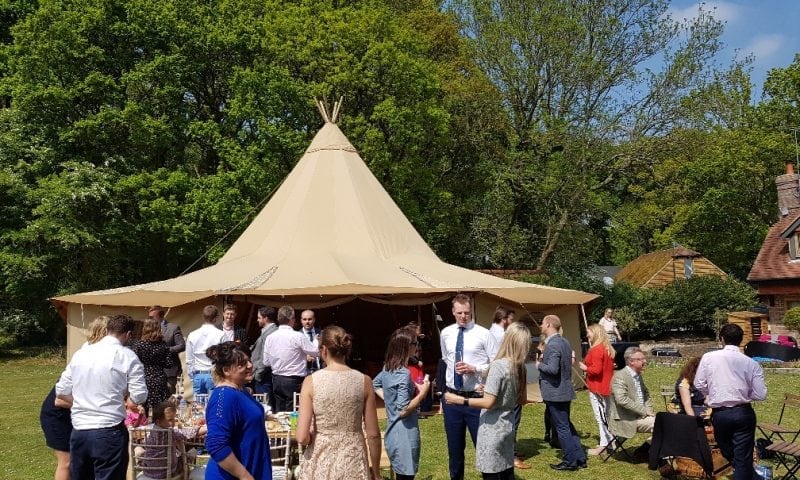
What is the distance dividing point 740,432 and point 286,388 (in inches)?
173

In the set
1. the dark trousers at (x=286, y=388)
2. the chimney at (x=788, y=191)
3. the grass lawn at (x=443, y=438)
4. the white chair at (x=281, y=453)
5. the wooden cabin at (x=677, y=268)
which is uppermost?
the chimney at (x=788, y=191)

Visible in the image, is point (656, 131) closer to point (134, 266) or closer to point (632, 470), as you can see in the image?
point (134, 266)

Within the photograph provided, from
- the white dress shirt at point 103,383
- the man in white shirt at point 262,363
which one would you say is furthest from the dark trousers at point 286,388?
the white dress shirt at point 103,383

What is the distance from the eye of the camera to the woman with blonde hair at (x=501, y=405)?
4.88m

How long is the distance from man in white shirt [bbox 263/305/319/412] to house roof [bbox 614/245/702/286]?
24130 mm

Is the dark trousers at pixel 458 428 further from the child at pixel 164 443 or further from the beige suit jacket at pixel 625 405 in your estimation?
the beige suit jacket at pixel 625 405

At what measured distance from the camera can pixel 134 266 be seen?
22.7 metres

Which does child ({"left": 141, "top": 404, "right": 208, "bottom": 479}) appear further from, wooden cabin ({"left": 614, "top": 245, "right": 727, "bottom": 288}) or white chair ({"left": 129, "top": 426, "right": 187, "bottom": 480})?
wooden cabin ({"left": 614, "top": 245, "right": 727, "bottom": 288})

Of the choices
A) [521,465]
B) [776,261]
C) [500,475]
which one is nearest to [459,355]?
[500,475]

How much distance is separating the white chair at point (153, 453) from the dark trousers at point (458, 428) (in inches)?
79.3

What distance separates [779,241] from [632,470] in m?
20.7

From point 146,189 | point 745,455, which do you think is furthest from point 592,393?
point 146,189

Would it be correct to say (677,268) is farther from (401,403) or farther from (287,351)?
(401,403)

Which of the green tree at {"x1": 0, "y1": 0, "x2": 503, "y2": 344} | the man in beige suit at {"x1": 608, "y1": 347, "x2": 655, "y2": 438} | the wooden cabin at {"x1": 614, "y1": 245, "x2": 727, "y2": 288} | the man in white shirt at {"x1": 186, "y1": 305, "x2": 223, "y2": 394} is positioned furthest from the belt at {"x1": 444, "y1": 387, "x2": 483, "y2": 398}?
the wooden cabin at {"x1": 614, "y1": 245, "x2": 727, "y2": 288}
